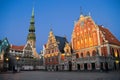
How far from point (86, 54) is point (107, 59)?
6.79 metres

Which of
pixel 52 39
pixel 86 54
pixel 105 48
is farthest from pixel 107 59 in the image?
pixel 52 39

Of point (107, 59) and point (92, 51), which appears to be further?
point (92, 51)

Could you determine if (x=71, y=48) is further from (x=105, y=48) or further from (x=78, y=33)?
(x=105, y=48)

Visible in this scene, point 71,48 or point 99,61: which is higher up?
point 71,48

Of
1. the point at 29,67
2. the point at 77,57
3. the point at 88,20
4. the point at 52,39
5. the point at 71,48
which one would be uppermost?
the point at 88,20

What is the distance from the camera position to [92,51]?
41.5 m

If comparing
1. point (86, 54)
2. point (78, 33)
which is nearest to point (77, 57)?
point (86, 54)

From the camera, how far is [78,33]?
46844mm

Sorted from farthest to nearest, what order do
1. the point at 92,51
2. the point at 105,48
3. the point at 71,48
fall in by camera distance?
the point at 71,48 < the point at 92,51 < the point at 105,48

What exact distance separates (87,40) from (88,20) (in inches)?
243

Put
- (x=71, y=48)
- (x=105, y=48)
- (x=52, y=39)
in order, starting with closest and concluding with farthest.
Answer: (x=105, y=48)
(x=71, y=48)
(x=52, y=39)

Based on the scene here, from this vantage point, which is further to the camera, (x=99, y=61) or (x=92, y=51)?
(x=92, y=51)

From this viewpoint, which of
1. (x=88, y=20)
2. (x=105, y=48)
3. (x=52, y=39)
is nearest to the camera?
(x=105, y=48)

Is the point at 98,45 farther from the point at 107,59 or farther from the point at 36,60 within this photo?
the point at 36,60
